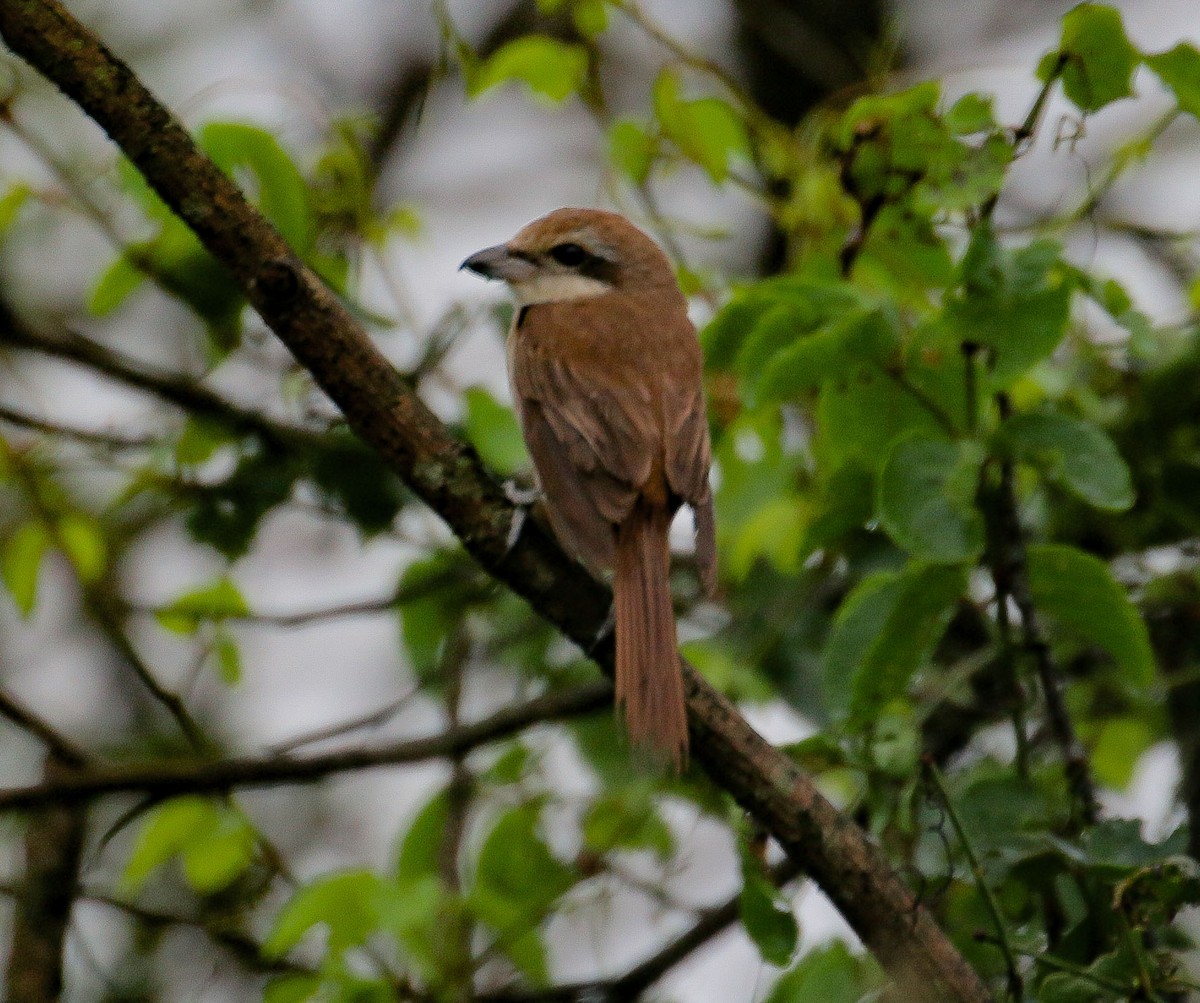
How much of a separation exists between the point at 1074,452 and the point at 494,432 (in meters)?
1.48

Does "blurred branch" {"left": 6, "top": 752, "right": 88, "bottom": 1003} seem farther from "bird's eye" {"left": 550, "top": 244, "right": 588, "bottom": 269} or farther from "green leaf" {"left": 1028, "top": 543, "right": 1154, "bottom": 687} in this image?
"green leaf" {"left": 1028, "top": 543, "right": 1154, "bottom": 687}

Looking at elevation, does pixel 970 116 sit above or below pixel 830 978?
above

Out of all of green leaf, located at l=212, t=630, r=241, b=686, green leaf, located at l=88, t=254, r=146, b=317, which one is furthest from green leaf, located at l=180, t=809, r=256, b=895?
green leaf, located at l=88, t=254, r=146, b=317

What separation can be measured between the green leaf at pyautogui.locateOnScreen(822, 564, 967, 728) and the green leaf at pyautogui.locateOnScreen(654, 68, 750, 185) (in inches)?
46.8

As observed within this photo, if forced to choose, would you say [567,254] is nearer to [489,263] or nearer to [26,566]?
[489,263]

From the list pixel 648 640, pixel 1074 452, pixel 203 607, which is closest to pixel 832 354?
pixel 1074 452

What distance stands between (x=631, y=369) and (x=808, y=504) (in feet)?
2.02

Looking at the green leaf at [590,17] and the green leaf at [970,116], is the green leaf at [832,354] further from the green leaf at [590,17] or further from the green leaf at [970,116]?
the green leaf at [590,17]

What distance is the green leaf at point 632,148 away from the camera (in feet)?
13.1

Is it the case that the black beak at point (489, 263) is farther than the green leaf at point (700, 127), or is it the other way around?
the black beak at point (489, 263)

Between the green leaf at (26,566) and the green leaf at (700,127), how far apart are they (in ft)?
6.34

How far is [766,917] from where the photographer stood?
306cm

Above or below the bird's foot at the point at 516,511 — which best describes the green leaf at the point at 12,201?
above

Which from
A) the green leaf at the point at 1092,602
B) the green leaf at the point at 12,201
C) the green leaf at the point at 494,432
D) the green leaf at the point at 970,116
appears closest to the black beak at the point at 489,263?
the green leaf at the point at 494,432
